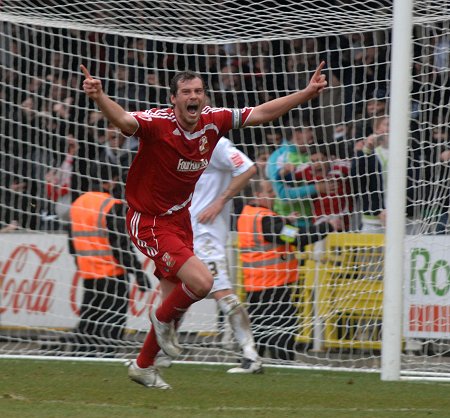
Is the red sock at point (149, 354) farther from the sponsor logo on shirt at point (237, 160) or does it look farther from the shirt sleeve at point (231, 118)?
the sponsor logo on shirt at point (237, 160)

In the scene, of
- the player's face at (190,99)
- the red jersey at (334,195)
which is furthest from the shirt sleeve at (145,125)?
the red jersey at (334,195)

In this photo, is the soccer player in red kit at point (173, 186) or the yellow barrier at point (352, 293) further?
the yellow barrier at point (352, 293)

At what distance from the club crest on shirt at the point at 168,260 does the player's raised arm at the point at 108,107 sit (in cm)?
76

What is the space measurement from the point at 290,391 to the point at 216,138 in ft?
5.41

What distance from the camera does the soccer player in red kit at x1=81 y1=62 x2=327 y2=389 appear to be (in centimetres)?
660

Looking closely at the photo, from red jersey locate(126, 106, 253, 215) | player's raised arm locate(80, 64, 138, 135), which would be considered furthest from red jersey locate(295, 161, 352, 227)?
player's raised arm locate(80, 64, 138, 135)

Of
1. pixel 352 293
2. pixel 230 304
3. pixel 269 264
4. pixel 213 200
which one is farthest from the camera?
pixel 269 264

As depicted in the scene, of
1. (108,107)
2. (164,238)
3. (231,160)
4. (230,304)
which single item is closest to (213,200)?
(231,160)

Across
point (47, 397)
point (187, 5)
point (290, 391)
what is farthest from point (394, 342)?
point (187, 5)

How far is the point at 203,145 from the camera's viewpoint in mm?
6816

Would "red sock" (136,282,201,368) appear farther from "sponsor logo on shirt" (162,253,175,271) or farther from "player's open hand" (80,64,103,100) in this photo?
"player's open hand" (80,64,103,100)

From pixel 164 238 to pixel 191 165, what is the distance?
0.47 metres

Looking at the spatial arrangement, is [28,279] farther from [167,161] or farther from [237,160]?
[167,161]

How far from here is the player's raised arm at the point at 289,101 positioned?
22.0ft
